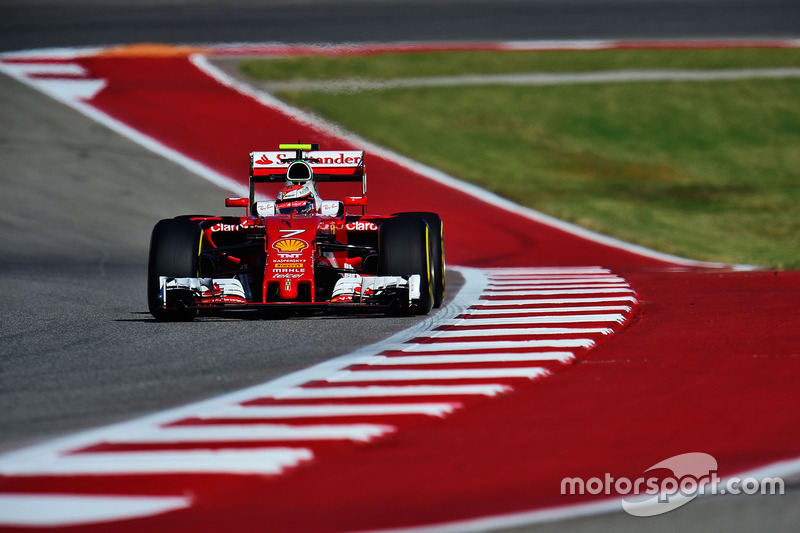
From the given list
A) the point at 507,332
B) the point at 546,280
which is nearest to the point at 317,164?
the point at 546,280

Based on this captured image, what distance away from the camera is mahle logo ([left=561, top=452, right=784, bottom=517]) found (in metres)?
4.59

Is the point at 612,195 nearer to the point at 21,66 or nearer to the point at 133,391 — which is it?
the point at 21,66

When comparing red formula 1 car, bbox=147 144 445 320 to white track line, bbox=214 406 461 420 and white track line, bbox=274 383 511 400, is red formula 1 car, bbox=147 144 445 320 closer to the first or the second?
white track line, bbox=274 383 511 400

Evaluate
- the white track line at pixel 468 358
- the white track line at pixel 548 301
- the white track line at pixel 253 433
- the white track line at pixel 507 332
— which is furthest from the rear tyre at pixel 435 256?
the white track line at pixel 253 433

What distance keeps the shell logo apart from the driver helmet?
1.17 metres

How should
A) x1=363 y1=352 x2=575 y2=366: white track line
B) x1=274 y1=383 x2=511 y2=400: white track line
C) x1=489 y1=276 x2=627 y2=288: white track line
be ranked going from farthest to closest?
x1=489 y1=276 x2=627 y2=288: white track line
x1=363 y1=352 x2=575 y2=366: white track line
x1=274 y1=383 x2=511 y2=400: white track line

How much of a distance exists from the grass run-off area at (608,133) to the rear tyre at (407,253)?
8.86 metres

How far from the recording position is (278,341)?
8.58m

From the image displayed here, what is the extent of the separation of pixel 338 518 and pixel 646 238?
14.9 meters

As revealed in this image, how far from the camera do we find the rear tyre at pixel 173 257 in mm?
10117

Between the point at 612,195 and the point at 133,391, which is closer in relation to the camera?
the point at 133,391

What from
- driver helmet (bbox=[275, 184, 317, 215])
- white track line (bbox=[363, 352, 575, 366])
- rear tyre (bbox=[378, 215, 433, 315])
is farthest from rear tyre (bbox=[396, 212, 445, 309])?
white track line (bbox=[363, 352, 575, 366])

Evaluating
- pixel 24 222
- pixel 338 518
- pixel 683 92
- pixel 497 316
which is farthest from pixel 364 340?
pixel 683 92

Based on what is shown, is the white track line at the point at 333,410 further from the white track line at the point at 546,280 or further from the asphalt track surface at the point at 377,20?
the asphalt track surface at the point at 377,20
